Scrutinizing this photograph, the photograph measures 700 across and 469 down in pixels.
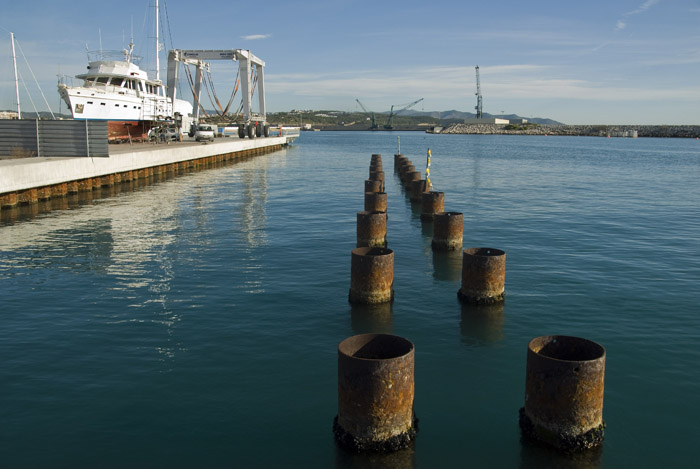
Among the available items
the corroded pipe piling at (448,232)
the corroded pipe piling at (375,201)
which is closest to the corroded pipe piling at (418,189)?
the corroded pipe piling at (375,201)

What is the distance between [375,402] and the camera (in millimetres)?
6746

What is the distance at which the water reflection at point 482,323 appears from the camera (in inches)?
429

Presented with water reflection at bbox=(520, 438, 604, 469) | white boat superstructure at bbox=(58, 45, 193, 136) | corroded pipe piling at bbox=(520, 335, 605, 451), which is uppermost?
white boat superstructure at bbox=(58, 45, 193, 136)

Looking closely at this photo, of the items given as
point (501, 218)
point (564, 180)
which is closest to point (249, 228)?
point (501, 218)

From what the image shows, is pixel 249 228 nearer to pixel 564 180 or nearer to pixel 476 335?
pixel 476 335

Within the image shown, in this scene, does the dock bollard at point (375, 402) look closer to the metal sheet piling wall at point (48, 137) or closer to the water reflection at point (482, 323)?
the water reflection at point (482, 323)

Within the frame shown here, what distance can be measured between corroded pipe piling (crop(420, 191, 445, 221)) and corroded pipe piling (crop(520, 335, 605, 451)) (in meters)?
15.0

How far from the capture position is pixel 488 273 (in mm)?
12398

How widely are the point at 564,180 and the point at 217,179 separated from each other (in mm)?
26584

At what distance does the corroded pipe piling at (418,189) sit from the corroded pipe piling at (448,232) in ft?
33.8

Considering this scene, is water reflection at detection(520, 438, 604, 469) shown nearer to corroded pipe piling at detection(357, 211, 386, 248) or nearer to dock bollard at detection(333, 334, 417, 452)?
dock bollard at detection(333, 334, 417, 452)

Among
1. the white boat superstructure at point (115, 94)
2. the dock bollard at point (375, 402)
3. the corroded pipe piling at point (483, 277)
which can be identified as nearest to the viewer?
the dock bollard at point (375, 402)

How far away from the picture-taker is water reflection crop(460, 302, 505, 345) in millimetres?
10906

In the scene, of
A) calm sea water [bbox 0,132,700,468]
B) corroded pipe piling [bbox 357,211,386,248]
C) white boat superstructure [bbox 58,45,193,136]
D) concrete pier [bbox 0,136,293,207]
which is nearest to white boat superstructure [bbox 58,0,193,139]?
white boat superstructure [bbox 58,45,193,136]
